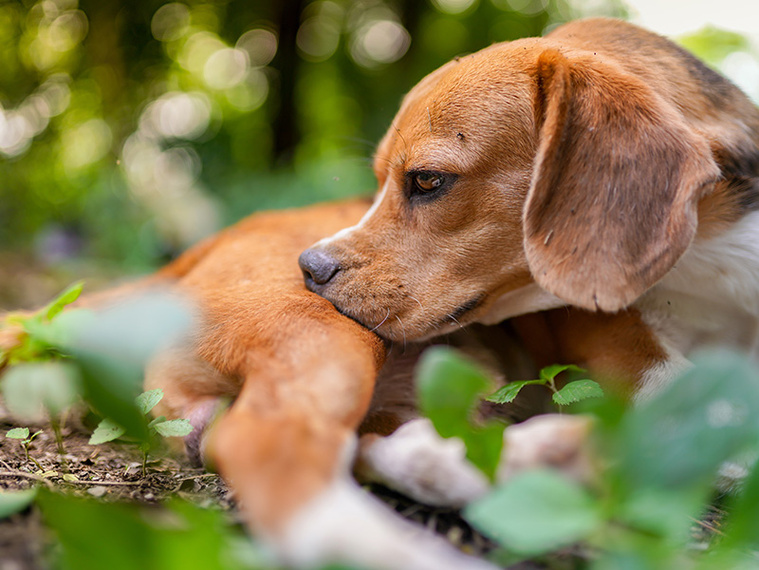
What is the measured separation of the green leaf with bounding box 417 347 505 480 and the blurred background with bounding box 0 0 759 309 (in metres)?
4.64

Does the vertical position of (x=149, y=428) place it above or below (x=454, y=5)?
below

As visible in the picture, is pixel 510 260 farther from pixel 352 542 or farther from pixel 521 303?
pixel 352 542

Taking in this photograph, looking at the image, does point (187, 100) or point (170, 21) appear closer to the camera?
point (170, 21)

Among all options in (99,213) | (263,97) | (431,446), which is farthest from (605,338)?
(263,97)

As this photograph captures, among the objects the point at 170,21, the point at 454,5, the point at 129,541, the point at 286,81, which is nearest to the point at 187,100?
the point at 286,81

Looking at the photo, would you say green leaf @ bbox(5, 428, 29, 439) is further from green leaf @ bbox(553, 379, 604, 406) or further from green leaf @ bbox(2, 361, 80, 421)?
green leaf @ bbox(553, 379, 604, 406)

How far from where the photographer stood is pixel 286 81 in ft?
35.0

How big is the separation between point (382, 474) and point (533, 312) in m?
1.05

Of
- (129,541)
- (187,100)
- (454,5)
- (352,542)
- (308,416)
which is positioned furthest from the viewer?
(454,5)

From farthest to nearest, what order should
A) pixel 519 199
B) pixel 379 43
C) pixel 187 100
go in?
pixel 379 43
pixel 187 100
pixel 519 199

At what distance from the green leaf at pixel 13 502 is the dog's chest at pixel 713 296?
6.34 feet

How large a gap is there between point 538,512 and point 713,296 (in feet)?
5.21

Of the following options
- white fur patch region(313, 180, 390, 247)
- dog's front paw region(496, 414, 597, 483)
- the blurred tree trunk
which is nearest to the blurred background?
the blurred tree trunk

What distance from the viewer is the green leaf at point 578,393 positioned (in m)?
1.75
